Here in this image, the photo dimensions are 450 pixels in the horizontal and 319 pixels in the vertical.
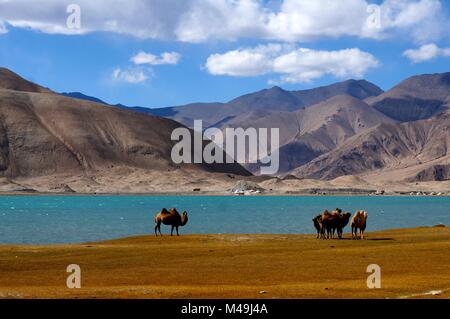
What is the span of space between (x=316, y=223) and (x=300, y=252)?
11.2 meters

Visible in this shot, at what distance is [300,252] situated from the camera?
3588 cm

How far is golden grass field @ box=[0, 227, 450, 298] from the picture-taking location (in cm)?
2127

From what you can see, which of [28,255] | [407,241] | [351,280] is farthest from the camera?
[407,241]

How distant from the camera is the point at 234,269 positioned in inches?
1132

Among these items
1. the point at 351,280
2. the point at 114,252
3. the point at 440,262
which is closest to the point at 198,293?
the point at 351,280

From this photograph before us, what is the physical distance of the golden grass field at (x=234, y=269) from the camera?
21266 mm

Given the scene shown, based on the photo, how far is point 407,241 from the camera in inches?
1703

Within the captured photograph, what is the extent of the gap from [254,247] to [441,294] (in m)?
19.1

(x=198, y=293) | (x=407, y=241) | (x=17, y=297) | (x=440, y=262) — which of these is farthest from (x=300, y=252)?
(x=17, y=297)
